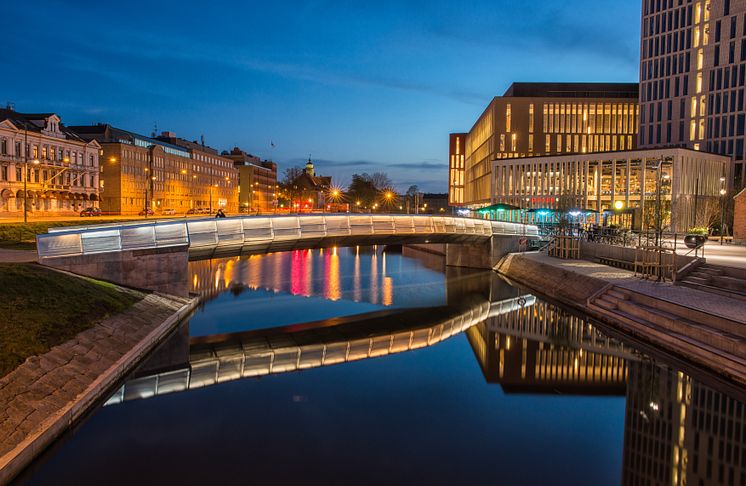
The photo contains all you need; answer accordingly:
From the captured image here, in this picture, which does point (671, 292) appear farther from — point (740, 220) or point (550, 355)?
point (740, 220)

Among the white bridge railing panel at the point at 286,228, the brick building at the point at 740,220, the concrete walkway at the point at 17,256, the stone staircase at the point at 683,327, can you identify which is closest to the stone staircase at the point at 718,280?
the stone staircase at the point at 683,327

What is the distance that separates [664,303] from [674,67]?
90270 millimetres

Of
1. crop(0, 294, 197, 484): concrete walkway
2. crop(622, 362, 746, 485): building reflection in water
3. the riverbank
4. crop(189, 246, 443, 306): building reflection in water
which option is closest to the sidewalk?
the riverbank

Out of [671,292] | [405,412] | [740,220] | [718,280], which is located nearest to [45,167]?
[405,412]

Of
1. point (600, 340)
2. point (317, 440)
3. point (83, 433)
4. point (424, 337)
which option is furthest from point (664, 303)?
point (83, 433)

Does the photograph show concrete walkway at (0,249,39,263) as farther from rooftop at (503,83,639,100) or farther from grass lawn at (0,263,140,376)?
rooftop at (503,83,639,100)

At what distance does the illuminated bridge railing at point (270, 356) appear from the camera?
18328 mm

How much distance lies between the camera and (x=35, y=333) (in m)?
15.5

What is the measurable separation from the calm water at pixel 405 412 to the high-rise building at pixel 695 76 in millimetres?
77152

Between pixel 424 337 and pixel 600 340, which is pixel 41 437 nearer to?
pixel 424 337

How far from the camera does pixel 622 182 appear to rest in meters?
80.0

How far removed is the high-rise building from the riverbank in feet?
212

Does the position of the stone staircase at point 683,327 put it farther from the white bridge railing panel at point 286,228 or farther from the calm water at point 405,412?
the white bridge railing panel at point 286,228

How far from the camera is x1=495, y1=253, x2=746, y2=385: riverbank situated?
58.6ft
